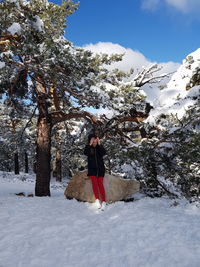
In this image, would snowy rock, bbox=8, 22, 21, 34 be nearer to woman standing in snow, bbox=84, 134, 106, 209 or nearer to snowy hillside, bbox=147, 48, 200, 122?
woman standing in snow, bbox=84, 134, 106, 209

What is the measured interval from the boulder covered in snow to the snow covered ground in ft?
3.08

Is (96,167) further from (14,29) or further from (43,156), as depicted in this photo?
(14,29)

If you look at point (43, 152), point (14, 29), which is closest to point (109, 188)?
point (43, 152)

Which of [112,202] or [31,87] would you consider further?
[31,87]

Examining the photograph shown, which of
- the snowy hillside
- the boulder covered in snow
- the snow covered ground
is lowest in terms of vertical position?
the snow covered ground

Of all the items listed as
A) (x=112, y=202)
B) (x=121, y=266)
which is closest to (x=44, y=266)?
(x=121, y=266)

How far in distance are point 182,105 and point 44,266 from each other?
620 cm

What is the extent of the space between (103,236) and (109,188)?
3595 mm

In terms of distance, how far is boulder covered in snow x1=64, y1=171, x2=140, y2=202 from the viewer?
8.59 metres

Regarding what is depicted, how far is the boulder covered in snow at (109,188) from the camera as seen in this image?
859 centimetres

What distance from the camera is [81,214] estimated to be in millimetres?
7023

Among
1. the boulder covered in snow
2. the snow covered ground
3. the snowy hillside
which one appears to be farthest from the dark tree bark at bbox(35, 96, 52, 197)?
the snowy hillside

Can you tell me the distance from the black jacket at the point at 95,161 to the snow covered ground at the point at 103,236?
1043 mm

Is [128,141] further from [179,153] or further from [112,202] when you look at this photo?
[112,202]
